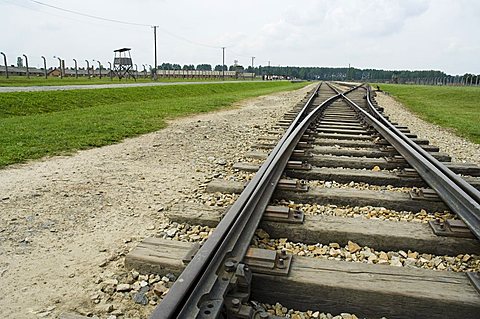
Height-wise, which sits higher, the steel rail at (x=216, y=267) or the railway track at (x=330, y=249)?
the steel rail at (x=216, y=267)

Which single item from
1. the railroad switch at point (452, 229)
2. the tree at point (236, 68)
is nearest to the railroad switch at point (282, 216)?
the railroad switch at point (452, 229)

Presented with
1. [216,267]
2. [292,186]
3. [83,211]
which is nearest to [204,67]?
[83,211]

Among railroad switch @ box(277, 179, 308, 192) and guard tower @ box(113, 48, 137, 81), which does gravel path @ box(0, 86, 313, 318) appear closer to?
railroad switch @ box(277, 179, 308, 192)

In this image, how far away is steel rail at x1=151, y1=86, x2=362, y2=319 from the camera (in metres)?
1.42

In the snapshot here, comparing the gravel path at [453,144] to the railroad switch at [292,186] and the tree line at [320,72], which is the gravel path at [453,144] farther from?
the tree line at [320,72]

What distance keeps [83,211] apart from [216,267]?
1832mm

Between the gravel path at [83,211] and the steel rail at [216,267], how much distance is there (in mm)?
469

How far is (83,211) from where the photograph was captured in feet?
10.3

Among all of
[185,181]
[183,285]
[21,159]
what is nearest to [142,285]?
[183,285]

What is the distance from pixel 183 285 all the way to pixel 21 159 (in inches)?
166

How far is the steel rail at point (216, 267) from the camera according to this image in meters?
1.42

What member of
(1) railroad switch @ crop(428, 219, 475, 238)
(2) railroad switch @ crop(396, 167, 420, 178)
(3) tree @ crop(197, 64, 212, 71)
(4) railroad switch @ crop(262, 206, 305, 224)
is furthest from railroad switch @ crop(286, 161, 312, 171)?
(3) tree @ crop(197, 64, 212, 71)

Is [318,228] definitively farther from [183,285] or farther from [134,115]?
[134,115]

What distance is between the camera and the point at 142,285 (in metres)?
2.01
